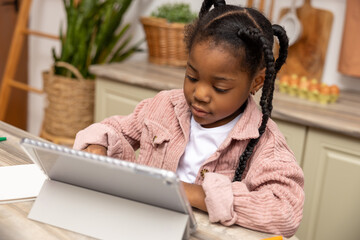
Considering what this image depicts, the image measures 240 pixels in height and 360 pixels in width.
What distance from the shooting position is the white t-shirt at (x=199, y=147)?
1.12 m

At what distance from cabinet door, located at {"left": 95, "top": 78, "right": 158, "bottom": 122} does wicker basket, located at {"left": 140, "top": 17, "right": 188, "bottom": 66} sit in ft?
1.13

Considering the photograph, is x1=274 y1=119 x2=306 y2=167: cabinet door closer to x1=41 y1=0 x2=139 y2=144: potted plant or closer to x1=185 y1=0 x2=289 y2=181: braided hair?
x1=185 y1=0 x2=289 y2=181: braided hair

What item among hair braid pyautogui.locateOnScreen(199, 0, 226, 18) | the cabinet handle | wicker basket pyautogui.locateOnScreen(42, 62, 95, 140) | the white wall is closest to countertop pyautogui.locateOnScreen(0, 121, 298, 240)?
hair braid pyautogui.locateOnScreen(199, 0, 226, 18)

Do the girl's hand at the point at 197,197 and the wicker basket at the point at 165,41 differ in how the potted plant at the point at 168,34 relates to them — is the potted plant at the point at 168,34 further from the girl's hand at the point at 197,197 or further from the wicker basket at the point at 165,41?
the girl's hand at the point at 197,197

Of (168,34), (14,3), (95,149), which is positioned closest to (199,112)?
(95,149)

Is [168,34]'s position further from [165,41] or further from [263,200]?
[263,200]

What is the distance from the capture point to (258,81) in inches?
41.8

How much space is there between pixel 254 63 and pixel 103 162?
458 mm

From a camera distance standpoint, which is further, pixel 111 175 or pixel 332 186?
pixel 332 186

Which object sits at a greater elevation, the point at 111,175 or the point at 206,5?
the point at 206,5

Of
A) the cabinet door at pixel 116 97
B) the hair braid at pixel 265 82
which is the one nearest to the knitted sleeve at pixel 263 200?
the hair braid at pixel 265 82

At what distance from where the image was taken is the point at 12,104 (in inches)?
141

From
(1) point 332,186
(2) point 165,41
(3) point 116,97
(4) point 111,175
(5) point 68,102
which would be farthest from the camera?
(5) point 68,102

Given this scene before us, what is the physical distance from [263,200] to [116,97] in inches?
61.1
